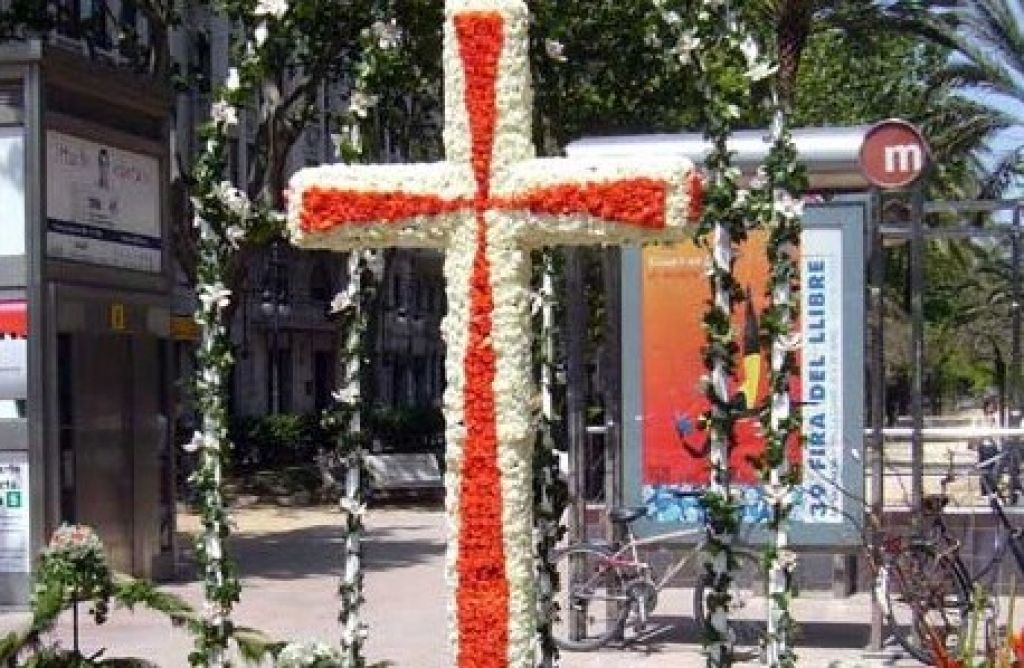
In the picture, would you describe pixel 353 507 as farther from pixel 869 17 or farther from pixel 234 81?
pixel 869 17

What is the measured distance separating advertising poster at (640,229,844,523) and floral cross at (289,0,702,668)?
534 cm

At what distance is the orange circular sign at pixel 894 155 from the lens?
1057 cm

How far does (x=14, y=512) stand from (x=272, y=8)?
A: 8115mm

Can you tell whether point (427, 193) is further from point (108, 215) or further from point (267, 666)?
point (108, 215)

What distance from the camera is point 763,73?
235 inches

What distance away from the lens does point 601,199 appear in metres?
5.43

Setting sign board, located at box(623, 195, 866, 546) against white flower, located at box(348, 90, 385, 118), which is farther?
sign board, located at box(623, 195, 866, 546)

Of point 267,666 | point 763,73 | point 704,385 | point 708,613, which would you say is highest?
point 763,73

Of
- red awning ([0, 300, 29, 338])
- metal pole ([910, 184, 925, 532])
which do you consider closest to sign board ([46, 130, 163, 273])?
red awning ([0, 300, 29, 338])

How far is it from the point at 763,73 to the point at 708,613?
1.88 metres

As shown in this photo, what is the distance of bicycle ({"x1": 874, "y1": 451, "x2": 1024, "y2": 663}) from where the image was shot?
9.52m

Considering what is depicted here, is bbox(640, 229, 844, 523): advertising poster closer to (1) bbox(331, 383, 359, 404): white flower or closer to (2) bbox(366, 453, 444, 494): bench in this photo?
(1) bbox(331, 383, 359, 404): white flower

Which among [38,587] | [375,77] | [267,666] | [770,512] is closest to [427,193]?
[375,77]

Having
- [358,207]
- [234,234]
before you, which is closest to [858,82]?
[234,234]
